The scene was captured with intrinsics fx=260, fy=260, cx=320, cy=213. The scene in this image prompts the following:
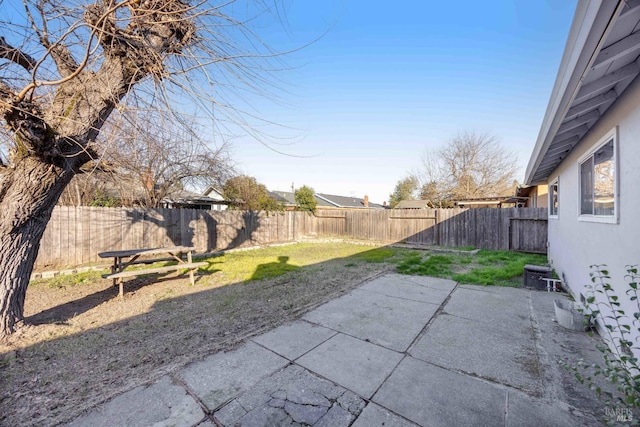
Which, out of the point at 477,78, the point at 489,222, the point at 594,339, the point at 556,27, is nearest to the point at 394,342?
the point at 594,339

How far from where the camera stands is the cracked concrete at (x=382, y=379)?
6.19 ft

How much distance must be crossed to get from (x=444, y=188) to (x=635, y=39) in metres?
22.7

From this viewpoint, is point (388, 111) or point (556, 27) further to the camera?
point (388, 111)

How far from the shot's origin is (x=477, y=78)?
8289 mm

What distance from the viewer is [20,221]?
9.84 ft

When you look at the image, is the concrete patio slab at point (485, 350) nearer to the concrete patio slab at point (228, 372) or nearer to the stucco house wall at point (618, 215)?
the stucco house wall at point (618, 215)

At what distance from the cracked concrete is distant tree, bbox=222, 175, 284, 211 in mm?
11207

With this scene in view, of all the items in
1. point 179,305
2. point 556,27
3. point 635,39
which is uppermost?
point 556,27

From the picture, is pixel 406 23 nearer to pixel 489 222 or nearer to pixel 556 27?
pixel 556 27

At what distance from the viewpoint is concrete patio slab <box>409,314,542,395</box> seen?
2.40 m

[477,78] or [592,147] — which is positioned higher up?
[477,78]

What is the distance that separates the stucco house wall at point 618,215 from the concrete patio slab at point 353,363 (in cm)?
240

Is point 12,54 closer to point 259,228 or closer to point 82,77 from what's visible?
point 82,77

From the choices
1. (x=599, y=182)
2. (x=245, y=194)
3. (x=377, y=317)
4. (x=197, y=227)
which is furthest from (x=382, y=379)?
(x=245, y=194)
